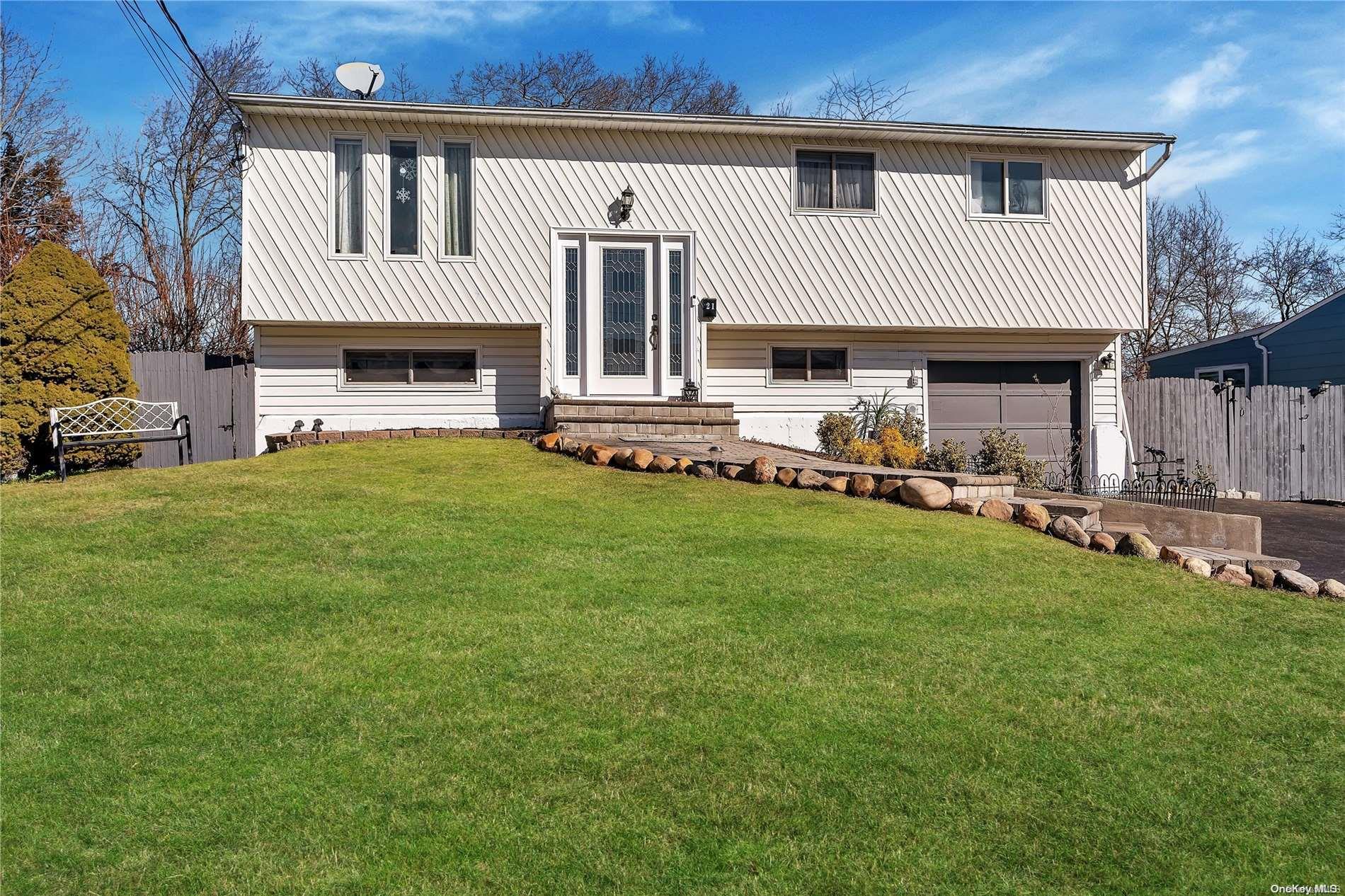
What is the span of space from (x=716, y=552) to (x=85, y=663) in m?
3.90

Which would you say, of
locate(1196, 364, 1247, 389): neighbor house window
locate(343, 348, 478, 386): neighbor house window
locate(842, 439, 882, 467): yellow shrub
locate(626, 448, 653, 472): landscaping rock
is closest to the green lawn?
locate(626, 448, 653, 472): landscaping rock

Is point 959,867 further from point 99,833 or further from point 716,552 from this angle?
point 716,552

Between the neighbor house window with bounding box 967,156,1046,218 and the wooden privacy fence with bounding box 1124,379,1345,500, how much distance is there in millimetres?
3699

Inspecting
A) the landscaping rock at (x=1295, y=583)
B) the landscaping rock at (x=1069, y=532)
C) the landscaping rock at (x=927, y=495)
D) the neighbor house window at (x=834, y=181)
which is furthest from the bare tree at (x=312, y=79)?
the landscaping rock at (x=1295, y=583)

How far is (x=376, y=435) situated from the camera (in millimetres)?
13484

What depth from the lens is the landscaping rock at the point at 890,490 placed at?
29.4ft

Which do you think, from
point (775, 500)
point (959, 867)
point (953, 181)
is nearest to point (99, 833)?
point (959, 867)

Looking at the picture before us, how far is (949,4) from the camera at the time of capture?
12859 mm

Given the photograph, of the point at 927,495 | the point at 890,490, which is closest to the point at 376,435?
the point at 890,490

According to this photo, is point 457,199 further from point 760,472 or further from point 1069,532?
point 1069,532

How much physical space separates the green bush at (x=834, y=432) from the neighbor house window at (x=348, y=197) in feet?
24.2

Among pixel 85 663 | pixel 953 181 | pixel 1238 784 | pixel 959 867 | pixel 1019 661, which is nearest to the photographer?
pixel 959 867

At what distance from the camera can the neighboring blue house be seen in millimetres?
20125

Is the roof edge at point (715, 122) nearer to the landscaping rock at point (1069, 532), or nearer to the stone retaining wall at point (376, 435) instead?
the stone retaining wall at point (376, 435)
